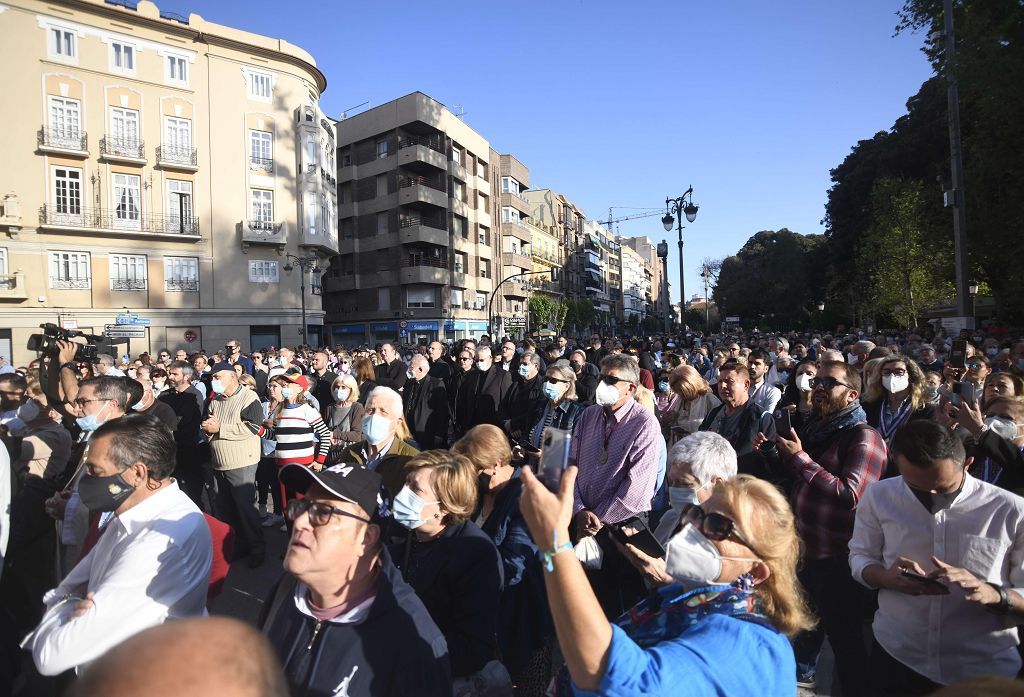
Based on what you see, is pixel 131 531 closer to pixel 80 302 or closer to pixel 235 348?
pixel 235 348

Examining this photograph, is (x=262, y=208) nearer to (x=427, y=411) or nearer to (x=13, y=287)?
(x=13, y=287)

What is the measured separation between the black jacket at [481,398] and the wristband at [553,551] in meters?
6.83

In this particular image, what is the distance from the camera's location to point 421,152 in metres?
43.9

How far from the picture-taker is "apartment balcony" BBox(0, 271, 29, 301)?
90.4 feet

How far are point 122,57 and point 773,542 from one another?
38385 mm

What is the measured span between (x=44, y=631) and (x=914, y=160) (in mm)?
40042

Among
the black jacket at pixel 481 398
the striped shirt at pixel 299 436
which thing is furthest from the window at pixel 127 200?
the striped shirt at pixel 299 436

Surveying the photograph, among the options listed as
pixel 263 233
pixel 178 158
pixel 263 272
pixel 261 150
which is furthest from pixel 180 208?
pixel 261 150

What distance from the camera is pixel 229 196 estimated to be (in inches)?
1310

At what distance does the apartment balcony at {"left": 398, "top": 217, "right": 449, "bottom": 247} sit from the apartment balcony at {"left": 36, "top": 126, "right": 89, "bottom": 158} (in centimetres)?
2008

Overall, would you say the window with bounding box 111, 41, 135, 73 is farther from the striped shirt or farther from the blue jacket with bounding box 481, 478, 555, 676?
the blue jacket with bounding box 481, 478, 555, 676

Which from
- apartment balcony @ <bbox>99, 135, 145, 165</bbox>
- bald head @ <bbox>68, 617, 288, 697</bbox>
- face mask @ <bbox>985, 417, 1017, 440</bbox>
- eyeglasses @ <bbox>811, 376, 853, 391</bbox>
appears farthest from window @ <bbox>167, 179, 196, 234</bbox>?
bald head @ <bbox>68, 617, 288, 697</bbox>

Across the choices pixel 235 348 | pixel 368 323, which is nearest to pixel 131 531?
pixel 235 348

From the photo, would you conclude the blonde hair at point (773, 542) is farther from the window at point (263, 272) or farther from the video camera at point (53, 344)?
the window at point (263, 272)
